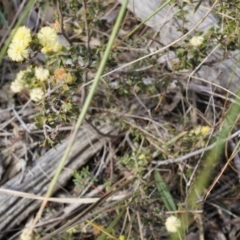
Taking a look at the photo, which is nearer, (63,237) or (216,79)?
(63,237)

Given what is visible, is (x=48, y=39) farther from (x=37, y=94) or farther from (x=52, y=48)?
(x=37, y=94)

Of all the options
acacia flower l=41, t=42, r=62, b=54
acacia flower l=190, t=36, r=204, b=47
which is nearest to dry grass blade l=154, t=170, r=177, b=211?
acacia flower l=190, t=36, r=204, b=47

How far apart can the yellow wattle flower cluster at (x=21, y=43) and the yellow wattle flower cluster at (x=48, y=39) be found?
3cm

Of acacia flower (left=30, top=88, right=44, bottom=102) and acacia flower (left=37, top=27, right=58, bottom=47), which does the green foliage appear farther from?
acacia flower (left=37, top=27, right=58, bottom=47)

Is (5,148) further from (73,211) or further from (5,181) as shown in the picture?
(73,211)

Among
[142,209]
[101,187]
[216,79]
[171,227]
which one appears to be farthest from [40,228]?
[216,79]

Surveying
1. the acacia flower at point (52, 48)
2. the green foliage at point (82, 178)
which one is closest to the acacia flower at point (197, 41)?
the acacia flower at point (52, 48)

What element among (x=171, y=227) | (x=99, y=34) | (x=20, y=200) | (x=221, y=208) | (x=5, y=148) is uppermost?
(x=99, y=34)

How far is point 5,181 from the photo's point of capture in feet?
5.81

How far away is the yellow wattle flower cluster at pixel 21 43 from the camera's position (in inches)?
46.8

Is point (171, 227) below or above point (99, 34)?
below

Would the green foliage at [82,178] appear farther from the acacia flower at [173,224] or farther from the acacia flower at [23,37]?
the acacia flower at [23,37]

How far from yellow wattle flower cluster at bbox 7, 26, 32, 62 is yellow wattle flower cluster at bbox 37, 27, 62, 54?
0.03 metres

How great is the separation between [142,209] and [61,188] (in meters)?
0.36
